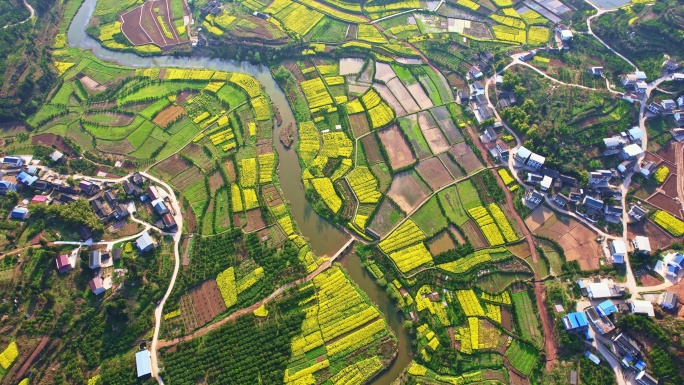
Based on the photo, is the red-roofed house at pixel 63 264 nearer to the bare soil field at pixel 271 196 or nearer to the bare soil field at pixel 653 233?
the bare soil field at pixel 271 196

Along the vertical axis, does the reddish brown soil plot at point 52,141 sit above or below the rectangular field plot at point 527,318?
above

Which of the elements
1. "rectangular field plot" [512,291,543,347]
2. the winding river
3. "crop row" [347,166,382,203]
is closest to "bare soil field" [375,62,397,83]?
the winding river

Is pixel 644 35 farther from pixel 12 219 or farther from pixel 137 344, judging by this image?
pixel 12 219

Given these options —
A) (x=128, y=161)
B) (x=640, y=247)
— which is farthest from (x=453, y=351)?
(x=128, y=161)

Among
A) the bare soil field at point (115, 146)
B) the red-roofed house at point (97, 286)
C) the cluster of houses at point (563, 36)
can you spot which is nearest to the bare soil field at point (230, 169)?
the bare soil field at point (115, 146)

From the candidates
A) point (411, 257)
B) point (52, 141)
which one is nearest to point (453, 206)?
point (411, 257)

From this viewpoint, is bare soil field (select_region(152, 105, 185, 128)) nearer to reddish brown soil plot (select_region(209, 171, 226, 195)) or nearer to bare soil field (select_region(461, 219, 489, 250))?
reddish brown soil plot (select_region(209, 171, 226, 195))
